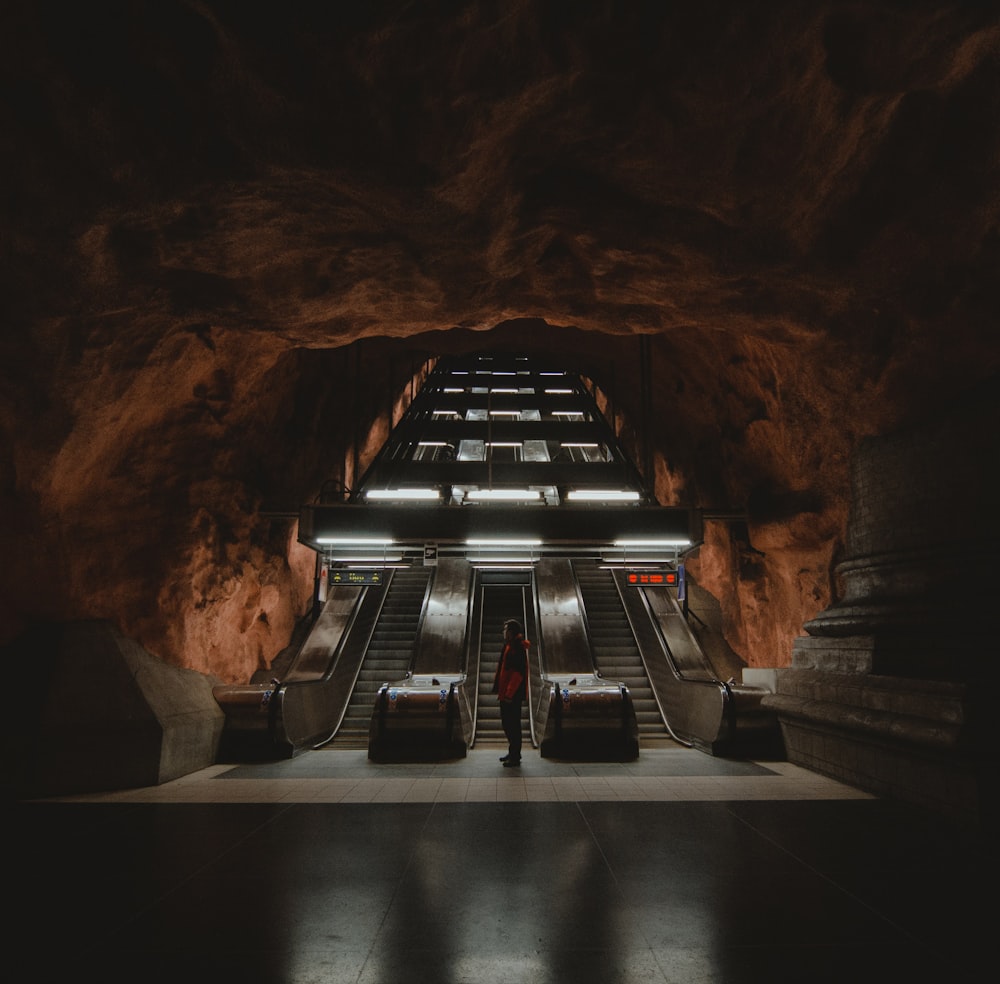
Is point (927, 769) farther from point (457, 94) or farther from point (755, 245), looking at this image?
point (457, 94)

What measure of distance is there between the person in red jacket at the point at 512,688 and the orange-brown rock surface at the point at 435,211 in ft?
11.4

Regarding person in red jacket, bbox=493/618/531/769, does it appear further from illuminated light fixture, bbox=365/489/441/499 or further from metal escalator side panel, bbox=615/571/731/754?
illuminated light fixture, bbox=365/489/441/499

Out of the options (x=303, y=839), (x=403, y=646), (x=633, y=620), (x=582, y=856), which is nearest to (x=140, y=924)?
(x=303, y=839)

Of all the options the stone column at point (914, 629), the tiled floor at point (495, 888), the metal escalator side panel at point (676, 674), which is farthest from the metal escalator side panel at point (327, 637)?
the stone column at point (914, 629)

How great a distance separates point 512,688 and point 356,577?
204 inches

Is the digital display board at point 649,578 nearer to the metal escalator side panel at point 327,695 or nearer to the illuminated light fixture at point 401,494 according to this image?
the illuminated light fixture at point 401,494

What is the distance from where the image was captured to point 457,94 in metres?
3.84

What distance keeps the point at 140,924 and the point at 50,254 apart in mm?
4158

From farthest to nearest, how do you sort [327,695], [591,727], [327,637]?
1. [327,637]
2. [327,695]
3. [591,727]

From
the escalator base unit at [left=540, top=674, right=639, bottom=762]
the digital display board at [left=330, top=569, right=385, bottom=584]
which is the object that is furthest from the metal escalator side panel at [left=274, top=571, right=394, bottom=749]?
the escalator base unit at [left=540, top=674, right=639, bottom=762]

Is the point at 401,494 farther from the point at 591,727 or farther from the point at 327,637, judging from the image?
the point at 591,727

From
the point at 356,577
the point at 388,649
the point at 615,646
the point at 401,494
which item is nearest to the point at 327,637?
the point at 388,649

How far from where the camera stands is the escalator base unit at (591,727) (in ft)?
24.7

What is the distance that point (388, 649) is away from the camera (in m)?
11.1
